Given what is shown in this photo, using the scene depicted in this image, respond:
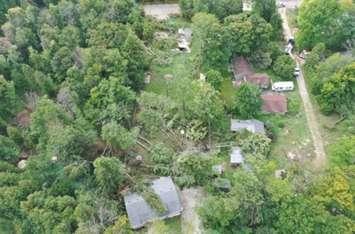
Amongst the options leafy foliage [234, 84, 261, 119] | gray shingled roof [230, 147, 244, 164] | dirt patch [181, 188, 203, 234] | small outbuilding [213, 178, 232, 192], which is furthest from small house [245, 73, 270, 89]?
dirt patch [181, 188, 203, 234]

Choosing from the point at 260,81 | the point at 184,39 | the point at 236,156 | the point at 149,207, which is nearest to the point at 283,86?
the point at 260,81

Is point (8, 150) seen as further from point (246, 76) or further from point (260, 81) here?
point (260, 81)

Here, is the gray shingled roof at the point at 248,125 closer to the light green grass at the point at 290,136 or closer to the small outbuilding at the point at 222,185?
the light green grass at the point at 290,136

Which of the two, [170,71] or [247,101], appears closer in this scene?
[247,101]

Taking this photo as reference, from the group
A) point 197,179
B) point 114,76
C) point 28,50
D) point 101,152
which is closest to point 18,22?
point 28,50

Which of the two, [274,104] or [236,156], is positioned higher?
[274,104]

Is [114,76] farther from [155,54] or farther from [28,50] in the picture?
[28,50]
